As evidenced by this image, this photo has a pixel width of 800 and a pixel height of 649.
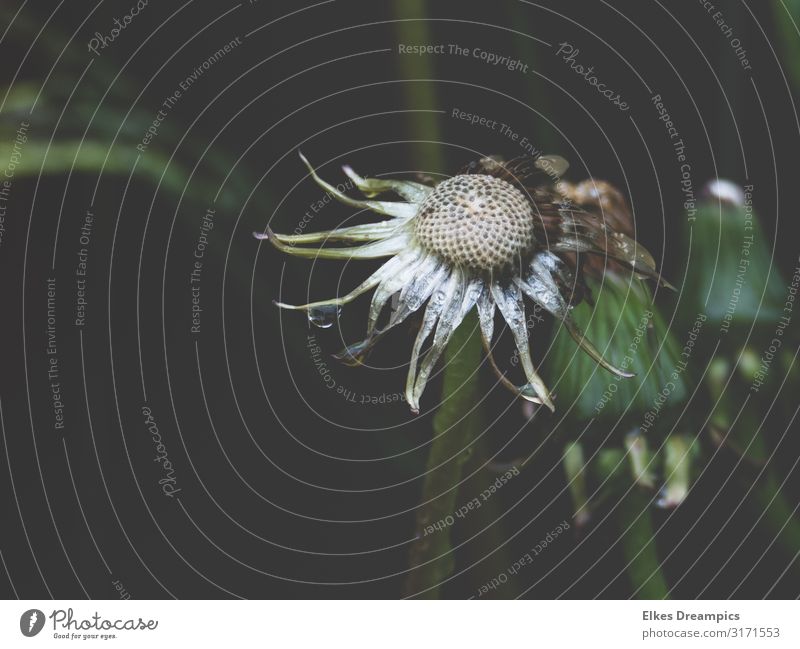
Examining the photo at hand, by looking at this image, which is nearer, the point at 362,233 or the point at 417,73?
the point at 362,233

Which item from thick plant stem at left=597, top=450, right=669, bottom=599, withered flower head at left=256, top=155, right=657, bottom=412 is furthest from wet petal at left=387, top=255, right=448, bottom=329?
thick plant stem at left=597, top=450, right=669, bottom=599

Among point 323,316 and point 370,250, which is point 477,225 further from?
point 323,316

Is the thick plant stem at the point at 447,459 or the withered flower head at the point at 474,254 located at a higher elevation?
the withered flower head at the point at 474,254
